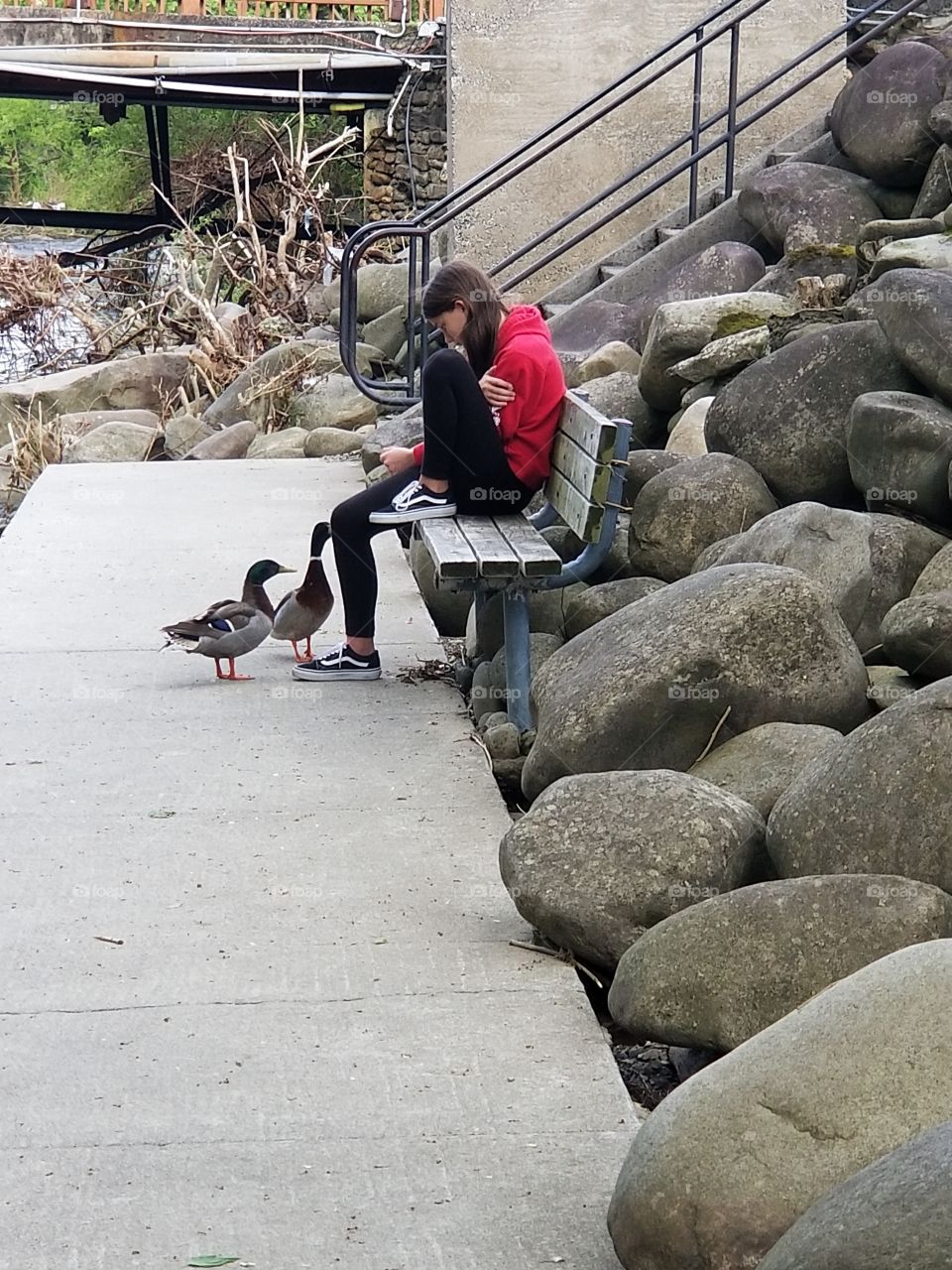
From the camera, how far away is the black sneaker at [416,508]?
19.5ft

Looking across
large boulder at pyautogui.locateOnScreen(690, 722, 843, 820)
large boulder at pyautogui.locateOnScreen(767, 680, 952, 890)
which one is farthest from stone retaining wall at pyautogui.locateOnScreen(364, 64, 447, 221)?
large boulder at pyautogui.locateOnScreen(767, 680, 952, 890)

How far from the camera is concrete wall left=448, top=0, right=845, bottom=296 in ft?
40.4

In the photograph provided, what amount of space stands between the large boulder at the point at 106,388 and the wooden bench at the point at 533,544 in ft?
28.2

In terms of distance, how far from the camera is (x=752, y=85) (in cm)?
1235

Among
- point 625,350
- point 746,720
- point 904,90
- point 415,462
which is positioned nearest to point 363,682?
point 415,462

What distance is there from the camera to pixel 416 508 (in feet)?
19.6

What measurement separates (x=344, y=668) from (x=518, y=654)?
96 centimetres

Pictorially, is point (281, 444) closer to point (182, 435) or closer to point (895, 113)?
point (182, 435)

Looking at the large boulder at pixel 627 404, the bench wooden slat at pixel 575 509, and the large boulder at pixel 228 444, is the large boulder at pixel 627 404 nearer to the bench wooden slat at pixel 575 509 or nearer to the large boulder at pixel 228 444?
the bench wooden slat at pixel 575 509

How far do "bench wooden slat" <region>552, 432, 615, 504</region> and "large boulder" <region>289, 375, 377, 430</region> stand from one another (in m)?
5.75

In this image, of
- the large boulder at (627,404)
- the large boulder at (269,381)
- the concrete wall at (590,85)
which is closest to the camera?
the large boulder at (627,404)

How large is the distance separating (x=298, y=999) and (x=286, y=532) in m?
5.08

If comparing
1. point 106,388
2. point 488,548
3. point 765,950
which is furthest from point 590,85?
point 765,950

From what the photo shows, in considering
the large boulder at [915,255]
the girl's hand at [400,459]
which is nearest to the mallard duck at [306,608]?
the girl's hand at [400,459]
